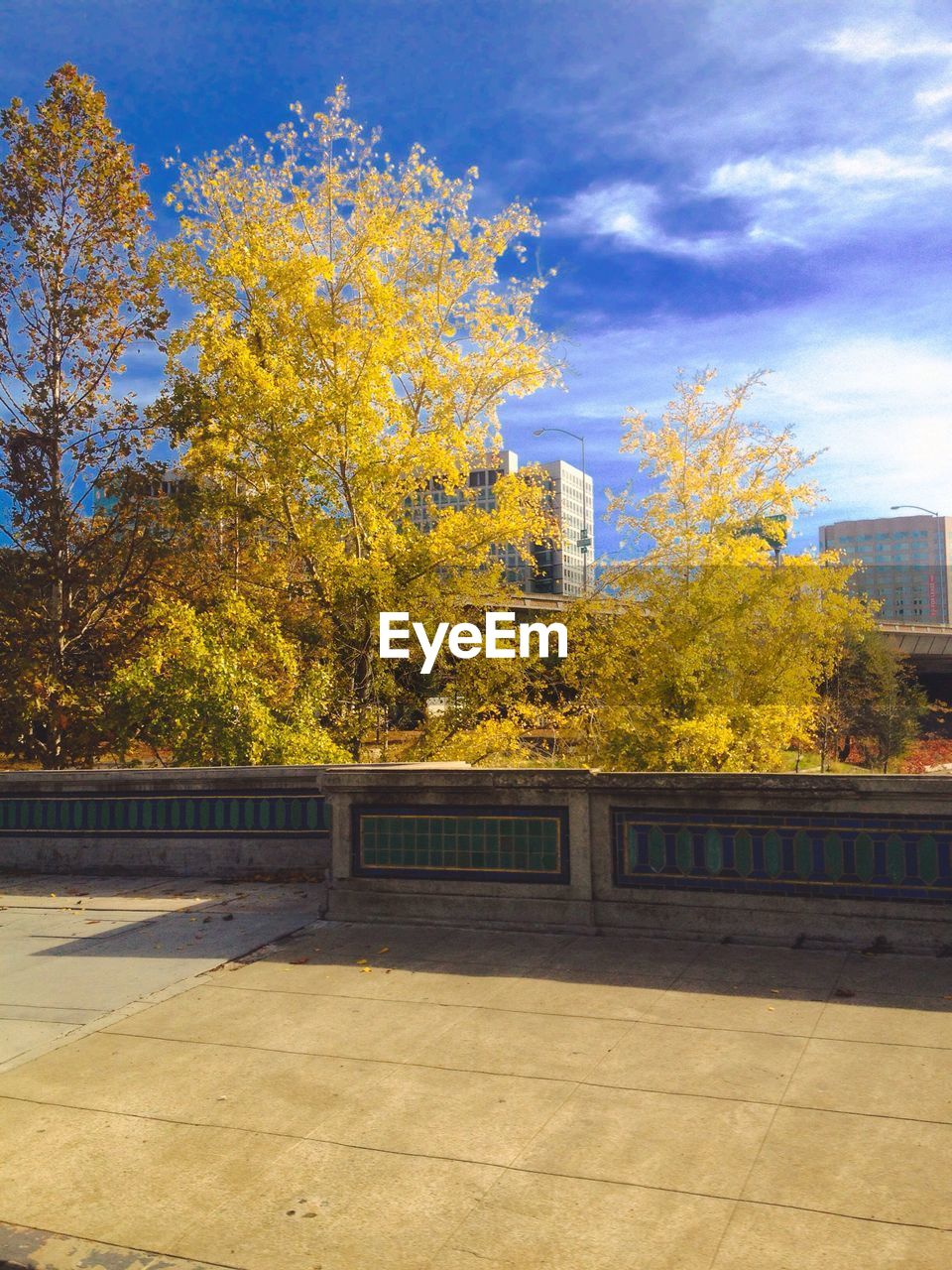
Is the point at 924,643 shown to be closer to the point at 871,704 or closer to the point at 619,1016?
the point at 871,704

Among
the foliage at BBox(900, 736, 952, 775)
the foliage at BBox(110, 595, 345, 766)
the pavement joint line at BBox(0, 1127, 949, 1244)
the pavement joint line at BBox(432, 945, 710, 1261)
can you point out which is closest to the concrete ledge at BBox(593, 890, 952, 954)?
the pavement joint line at BBox(432, 945, 710, 1261)

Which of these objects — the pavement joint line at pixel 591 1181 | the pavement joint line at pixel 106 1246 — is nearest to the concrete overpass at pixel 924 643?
the pavement joint line at pixel 591 1181

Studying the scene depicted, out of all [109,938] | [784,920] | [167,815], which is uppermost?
[167,815]

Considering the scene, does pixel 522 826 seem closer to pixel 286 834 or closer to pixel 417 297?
pixel 286 834

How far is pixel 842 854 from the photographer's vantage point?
845cm

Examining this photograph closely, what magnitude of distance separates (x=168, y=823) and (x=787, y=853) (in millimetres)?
8156

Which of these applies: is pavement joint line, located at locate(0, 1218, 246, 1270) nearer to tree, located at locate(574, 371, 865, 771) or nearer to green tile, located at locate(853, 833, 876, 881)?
green tile, located at locate(853, 833, 876, 881)

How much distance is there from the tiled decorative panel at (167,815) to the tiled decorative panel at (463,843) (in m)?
2.76

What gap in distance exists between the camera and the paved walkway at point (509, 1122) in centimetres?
446

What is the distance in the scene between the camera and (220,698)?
55.1ft

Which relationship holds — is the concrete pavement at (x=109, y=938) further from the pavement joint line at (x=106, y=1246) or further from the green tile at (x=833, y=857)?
the green tile at (x=833, y=857)

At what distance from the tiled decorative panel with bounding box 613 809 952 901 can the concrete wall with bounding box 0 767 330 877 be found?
16.1 feet

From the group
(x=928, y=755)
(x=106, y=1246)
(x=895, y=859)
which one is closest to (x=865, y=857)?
(x=895, y=859)

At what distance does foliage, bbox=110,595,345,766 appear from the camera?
16812 mm
